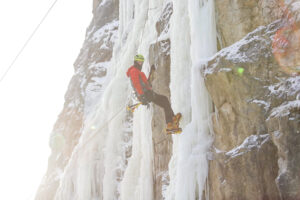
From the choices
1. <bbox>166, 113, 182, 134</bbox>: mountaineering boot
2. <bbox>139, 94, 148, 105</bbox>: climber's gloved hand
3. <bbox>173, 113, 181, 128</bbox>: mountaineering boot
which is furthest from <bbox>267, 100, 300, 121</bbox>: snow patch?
<bbox>139, 94, 148, 105</bbox>: climber's gloved hand

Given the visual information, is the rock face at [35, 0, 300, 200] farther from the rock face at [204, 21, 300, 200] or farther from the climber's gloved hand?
the climber's gloved hand

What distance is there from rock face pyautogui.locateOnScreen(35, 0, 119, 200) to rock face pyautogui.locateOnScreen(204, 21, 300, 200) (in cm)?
1231

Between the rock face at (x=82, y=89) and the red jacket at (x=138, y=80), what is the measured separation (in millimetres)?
11369

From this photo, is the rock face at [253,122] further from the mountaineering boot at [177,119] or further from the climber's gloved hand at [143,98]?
the climber's gloved hand at [143,98]

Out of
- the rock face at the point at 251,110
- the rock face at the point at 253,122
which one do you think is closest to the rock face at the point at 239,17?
the rock face at the point at 251,110

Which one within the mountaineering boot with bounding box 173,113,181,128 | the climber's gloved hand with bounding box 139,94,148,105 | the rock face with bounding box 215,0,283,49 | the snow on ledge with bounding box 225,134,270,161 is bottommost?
the snow on ledge with bounding box 225,134,270,161

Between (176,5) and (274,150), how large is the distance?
176 inches

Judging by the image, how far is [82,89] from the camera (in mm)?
19766

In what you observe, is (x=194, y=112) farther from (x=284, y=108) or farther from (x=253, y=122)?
(x=284, y=108)

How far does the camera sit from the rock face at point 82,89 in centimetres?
1914

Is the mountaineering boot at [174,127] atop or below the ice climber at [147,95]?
below

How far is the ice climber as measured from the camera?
7219 millimetres

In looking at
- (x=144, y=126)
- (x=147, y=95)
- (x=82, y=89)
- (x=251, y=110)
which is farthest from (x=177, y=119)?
(x=82, y=89)

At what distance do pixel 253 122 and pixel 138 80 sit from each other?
2.21 m
